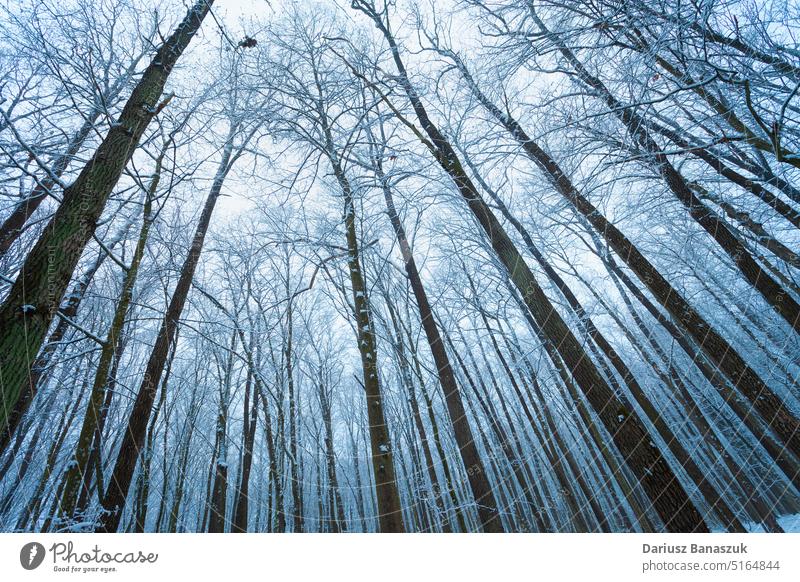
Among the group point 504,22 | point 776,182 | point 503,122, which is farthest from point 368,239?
point 776,182

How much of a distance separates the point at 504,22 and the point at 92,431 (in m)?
5.81

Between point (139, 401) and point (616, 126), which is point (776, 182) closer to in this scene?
point (616, 126)

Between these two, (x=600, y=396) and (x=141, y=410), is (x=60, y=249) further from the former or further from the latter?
(x=600, y=396)

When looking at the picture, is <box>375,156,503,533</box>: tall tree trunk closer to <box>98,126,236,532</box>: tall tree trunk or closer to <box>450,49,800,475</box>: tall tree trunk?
<box>450,49,800,475</box>: tall tree trunk

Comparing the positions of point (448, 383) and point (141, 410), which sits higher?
point (141, 410)

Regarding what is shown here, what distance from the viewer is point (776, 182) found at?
12.7 feet
